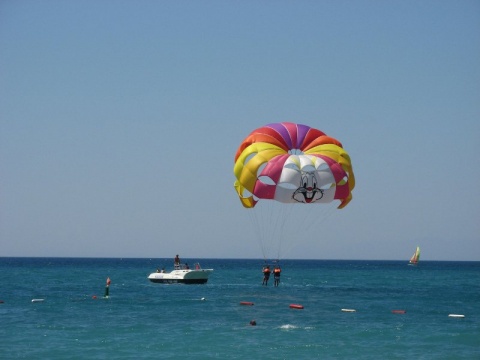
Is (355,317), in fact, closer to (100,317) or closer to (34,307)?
(100,317)

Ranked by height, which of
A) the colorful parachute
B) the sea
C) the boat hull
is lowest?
the sea

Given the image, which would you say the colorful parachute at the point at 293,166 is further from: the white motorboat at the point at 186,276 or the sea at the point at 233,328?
the white motorboat at the point at 186,276

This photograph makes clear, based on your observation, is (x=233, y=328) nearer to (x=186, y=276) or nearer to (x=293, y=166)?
(x=293, y=166)

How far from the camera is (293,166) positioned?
1371 inches

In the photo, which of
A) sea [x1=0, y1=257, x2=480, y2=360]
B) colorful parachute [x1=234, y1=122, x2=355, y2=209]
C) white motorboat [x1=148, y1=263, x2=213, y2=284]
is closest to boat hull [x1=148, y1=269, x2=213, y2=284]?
white motorboat [x1=148, y1=263, x2=213, y2=284]

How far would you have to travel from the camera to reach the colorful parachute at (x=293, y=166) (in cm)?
3484

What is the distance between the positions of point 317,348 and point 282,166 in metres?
10.0

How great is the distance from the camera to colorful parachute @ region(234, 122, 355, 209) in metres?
34.8

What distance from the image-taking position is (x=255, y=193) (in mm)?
36000

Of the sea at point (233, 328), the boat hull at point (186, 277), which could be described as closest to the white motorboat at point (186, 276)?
the boat hull at point (186, 277)

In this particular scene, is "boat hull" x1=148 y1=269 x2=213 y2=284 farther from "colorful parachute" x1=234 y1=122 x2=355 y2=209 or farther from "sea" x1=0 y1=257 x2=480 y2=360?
"colorful parachute" x1=234 y1=122 x2=355 y2=209

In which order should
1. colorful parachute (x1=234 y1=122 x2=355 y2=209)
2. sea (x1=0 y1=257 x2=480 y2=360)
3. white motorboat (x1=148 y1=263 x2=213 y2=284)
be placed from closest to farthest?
sea (x1=0 y1=257 x2=480 y2=360) → colorful parachute (x1=234 y1=122 x2=355 y2=209) → white motorboat (x1=148 y1=263 x2=213 y2=284)

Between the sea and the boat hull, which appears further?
the boat hull

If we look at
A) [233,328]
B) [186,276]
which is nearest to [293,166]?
[233,328]
